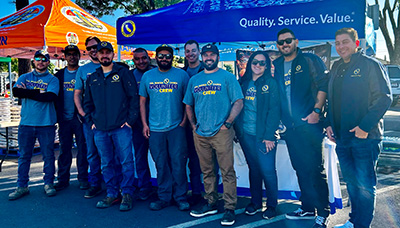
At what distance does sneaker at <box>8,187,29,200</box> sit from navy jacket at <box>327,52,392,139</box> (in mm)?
4208

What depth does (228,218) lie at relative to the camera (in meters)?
A: 3.35

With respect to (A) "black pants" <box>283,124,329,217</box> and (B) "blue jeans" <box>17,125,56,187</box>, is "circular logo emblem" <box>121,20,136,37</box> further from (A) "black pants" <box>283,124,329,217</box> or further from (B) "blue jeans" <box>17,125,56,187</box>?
(A) "black pants" <box>283,124,329,217</box>

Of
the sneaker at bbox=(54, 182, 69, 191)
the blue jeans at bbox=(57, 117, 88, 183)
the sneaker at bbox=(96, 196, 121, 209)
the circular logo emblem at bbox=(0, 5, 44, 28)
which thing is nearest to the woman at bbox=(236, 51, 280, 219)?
the sneaker at bbox=(96, 196, 121, 209)

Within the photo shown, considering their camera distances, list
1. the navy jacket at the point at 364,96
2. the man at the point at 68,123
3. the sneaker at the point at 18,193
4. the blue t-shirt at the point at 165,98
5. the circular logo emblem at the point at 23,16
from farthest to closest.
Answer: the circular logo emblem at the point at 23,16 → the man at the point at 68,123 → the sneaker at the point at 18,193 → the blue t-shirt at the point at 165,98 → the navy jacket at the point at 364,96

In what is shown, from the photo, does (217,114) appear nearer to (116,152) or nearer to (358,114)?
(358,114)

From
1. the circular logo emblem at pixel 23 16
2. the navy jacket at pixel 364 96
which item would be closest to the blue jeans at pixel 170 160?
the navy jacket at pixel 364 96

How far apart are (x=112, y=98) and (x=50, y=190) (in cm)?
173

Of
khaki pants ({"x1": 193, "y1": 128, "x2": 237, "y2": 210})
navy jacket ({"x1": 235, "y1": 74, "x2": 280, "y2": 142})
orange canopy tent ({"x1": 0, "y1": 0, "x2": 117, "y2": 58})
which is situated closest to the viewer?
navy jacket ({"x1": 235, "y1": 74, "x2": 280, "y2": 142})

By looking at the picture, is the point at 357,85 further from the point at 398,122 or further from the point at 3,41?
the point at 398,122

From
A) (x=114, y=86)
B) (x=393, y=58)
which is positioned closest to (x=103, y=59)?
(x=114, y=86)

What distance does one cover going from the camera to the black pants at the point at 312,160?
3.19m

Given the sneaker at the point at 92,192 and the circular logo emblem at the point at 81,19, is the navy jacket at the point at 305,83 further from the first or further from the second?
the circular logo emblem at the point at 81,19

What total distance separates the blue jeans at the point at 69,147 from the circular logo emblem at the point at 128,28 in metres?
1.63

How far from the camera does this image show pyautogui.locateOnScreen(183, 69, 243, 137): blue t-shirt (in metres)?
3.35
